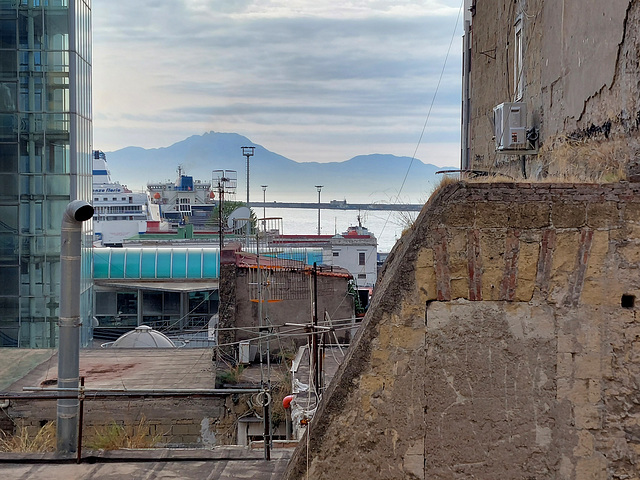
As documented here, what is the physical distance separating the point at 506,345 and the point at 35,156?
890 inches

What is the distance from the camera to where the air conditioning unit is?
31.2ft

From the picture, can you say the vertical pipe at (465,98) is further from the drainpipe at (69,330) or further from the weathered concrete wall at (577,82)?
the drainpipe at (69,330)

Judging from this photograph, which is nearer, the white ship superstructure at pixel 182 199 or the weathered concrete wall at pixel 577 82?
the weathered concrete wall at pixel 577 82

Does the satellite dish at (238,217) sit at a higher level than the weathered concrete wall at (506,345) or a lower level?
higher

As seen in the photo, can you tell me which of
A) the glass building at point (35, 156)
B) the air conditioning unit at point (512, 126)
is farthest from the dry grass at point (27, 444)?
the glass building at point (35, 156)

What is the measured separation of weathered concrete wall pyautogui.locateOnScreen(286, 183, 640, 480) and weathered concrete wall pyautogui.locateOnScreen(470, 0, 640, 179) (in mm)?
945

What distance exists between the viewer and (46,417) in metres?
17.2

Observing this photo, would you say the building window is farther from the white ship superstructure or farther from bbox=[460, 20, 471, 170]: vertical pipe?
the white ship superstructure

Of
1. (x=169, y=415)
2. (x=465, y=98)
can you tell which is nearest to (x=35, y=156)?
(x=169, y=415)

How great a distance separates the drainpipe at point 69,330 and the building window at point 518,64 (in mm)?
6010

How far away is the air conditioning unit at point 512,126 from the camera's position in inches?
375

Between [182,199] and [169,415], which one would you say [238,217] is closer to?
[169,415]

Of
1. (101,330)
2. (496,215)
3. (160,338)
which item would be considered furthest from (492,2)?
(101,330)

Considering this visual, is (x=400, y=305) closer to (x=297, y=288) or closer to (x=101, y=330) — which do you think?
(x=297, y=288)
